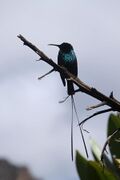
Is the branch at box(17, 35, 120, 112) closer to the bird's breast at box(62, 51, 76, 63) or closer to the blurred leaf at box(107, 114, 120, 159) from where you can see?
the bird's breast at box(62, 51, 76, 63)

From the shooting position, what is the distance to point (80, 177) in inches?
323

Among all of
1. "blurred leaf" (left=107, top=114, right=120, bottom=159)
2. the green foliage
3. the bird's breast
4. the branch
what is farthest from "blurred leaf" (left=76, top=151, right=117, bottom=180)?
the branch

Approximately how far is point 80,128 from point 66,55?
166 centimetres

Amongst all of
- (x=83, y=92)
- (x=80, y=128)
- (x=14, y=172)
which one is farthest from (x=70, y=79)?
(x=14, y=172)

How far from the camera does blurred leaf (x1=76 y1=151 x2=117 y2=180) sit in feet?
24.3

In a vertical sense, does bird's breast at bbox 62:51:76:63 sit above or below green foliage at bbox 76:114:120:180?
above

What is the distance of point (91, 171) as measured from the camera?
745 cm

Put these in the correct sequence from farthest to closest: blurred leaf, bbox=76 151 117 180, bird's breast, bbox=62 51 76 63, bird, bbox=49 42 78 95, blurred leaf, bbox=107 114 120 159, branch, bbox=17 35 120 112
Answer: blurred leaf, bbox=107 114 120 159 → blurred leaf, bbox=76 151 117 180 → bird's breast, bbox=62 51 76 63 → bird, bbox=49 42 78 95 → branch, bbox=17 35 120 112

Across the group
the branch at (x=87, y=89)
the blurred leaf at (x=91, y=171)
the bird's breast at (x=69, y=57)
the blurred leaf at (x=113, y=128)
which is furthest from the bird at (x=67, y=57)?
the blurred leaf at (x=113, y=128)

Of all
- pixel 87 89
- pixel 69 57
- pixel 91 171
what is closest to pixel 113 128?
pixel 91 171

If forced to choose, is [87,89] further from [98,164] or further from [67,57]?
[98,164]

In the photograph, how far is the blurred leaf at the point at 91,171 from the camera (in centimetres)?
739

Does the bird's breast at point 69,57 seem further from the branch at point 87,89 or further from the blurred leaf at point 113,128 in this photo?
the blurred leaf at point 113,128

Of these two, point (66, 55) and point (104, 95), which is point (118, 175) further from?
Result: point (104, 95)
